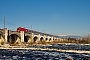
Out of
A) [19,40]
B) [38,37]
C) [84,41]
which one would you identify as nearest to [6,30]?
[19,40]

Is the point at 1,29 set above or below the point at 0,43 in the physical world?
above

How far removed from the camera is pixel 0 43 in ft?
161

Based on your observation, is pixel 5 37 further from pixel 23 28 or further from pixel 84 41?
pixel 84 41

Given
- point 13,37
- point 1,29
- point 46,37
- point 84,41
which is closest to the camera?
point 1,29

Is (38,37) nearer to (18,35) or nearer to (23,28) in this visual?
(23,28)

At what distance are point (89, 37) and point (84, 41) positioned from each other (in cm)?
282

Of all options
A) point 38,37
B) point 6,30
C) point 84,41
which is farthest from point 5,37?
point 84,41

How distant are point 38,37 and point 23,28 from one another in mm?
9340

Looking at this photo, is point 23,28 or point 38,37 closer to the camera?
point 23,28

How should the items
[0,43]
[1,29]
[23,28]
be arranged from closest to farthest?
[0,43] → [1,29] → [23,28]

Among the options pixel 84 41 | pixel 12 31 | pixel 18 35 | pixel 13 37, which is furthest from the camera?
pixel 84 41

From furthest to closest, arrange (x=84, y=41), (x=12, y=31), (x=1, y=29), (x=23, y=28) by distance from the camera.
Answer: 1. (x=84, y=41)
2. (x=23, y=28)
3. (x=12, y=31)
4. (x=1, y=29)

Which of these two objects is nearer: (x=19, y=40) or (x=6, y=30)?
(x=6, y=30)

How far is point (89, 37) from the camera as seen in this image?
8075 cm
